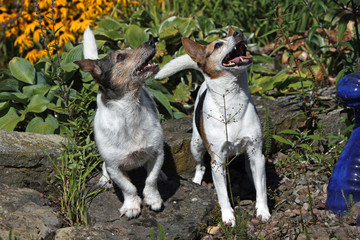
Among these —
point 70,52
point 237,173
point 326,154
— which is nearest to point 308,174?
point 326,154

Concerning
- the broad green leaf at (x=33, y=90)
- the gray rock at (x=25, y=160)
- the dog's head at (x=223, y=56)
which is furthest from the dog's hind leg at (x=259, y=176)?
the broad green leaf at (x=33, y=90)

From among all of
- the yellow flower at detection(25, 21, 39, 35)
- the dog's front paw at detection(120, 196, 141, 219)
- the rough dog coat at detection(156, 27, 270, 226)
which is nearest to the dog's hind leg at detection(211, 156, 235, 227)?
the rough dog coat at detection(156, 27, 270, 226)

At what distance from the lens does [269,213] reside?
171 inches

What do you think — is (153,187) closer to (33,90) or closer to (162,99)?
(162,99)

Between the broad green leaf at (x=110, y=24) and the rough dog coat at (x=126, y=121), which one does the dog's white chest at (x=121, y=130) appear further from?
the broad green leaf at (x=110, y=24)

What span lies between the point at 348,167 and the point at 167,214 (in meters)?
1.56

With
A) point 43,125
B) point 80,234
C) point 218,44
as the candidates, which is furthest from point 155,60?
point 80,234

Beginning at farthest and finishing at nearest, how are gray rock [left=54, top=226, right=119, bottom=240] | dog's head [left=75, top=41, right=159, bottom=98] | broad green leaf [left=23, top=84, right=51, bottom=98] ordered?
broad green leaf [left=23, top=84, right=51, bottom=98] < dog's head [left=75, top=41, right=159, bottom=98] < gray rock [left=54, top=226, right=119, bottom=240]

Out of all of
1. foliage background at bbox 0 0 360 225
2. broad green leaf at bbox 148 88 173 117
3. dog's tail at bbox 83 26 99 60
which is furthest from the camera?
broad green leaf at bbox 148 88 173 117

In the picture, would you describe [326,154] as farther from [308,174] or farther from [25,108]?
[25,108]

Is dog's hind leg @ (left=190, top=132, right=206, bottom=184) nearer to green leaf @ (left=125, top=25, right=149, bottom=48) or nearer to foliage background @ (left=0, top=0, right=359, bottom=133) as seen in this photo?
foliage background @ (left=0, top=0, right=359, bottom=133)

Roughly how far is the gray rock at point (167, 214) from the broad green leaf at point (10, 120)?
156cm

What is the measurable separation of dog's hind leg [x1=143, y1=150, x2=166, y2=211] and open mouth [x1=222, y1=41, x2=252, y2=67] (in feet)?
3.21

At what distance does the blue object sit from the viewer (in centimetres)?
380
